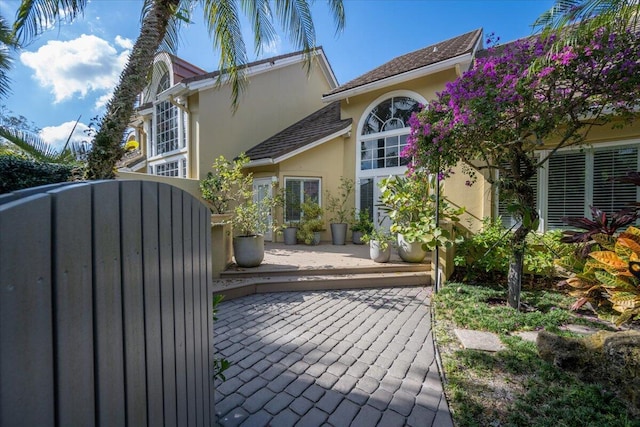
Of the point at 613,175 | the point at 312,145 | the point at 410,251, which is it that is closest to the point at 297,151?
the point at 312,145

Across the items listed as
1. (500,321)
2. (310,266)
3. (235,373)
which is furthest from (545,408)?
(310,266)

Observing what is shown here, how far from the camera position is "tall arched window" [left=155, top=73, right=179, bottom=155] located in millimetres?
13205

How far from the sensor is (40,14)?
402cm

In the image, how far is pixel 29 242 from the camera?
848 mm

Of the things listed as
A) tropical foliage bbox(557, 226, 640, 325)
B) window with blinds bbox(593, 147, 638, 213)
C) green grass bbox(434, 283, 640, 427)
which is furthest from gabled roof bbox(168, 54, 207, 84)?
tropical foliage bbox(557, 226, 640, 325)

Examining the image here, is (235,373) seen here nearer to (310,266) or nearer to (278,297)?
(278,297)

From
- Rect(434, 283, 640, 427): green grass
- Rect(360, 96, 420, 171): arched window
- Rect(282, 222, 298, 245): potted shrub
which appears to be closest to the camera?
Rect(434, 283, 640, 427): green grass

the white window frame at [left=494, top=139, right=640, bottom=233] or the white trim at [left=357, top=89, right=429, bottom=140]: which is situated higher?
the white trim at [left=357, top=89, right=429, bottom=140]

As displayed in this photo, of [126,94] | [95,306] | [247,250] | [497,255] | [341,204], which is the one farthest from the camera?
[341,204]

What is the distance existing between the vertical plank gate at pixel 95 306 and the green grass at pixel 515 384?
2.44m

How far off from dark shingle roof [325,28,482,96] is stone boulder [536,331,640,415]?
320 inches

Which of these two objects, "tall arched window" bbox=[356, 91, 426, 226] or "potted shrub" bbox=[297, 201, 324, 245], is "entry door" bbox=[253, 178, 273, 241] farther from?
"tall arched window" bbox=[356, 91, 426, 226]

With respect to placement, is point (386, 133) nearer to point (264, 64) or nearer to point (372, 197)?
point (372, 197)

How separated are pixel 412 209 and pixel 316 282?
2844 mm
